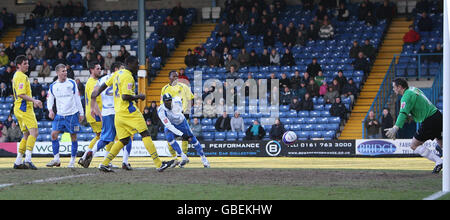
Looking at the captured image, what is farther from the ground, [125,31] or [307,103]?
[125,31]

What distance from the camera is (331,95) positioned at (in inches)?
1103

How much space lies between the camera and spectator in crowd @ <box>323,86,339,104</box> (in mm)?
27898

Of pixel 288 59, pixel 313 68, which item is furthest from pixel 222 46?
pixel 313 68

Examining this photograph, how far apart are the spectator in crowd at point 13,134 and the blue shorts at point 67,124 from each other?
1400cm

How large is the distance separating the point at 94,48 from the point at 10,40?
21.7 feet

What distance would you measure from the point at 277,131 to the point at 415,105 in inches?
522

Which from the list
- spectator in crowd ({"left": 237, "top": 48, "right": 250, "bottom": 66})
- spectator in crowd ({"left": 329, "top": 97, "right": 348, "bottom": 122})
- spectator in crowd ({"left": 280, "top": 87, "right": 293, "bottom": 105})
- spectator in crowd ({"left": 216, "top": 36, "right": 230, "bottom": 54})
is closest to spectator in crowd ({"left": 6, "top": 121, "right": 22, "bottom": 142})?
spectator in crowd ({"left": 216, "top": 36, "right": 230, "bottom": 54})

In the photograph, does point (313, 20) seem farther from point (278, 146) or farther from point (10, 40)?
point (10, 40)

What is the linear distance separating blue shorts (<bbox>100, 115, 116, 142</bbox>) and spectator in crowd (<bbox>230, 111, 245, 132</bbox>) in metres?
13.0

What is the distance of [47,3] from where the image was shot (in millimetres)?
40312

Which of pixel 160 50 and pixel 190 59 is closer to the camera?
pixel 190 59

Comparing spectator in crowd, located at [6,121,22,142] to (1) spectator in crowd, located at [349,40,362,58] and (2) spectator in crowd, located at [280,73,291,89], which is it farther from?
(1) spectator in crowd, located at [349,40,362,58]

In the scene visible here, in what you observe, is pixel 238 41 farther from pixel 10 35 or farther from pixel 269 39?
pixel 10 35
